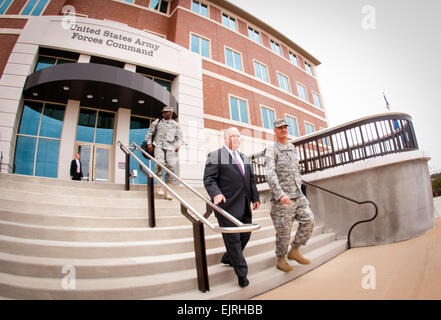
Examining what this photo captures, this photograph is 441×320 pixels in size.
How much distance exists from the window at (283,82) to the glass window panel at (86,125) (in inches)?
472

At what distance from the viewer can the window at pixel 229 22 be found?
12.8 meters

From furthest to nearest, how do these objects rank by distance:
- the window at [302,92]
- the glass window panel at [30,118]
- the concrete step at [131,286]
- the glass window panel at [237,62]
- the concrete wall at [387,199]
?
the window at [302,92] → the glass window panel at [237,62] → the glass window panel at [30,118] → the concrete wall at [387,199] → the concrete step at [131,286]

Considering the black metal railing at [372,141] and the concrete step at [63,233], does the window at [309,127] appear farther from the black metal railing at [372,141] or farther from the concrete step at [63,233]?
the concrete step at [63,233]

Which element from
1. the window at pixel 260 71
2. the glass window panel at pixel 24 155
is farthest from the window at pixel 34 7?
the window at pixel 260 71

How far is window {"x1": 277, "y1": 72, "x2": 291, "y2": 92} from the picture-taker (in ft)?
46.9

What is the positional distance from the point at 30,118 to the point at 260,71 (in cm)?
1218

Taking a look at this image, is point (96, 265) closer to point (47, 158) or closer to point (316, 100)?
point (47, 158)

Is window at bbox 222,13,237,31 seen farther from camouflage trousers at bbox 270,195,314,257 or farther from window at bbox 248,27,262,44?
camouflage trousers at bbox 270,195,314,257

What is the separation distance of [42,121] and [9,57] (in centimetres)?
252

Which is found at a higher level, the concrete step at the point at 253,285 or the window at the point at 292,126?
the window at the point at 292,126

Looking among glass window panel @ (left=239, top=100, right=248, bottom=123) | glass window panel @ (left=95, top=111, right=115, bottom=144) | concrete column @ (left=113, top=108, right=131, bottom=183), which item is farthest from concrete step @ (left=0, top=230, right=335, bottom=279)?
glass window panel @ (left=239, top=100, right=248, bottom=123)

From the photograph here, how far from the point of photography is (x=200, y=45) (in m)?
10.8

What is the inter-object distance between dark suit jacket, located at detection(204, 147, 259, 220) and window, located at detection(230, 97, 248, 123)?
27.4 feet

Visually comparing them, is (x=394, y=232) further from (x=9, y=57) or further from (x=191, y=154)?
(x=9, y=57)
